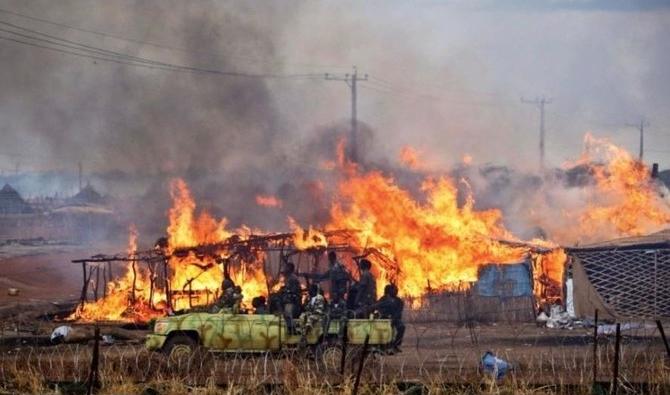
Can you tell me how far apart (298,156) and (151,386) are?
3003 centimetres

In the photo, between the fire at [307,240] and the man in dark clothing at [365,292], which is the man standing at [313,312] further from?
the fire at [307,240]

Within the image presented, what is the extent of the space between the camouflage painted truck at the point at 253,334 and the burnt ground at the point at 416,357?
11.5 inches

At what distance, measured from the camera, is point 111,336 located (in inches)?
808

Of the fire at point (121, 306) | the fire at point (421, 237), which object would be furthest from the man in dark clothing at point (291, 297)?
the fire at point (421, 237)

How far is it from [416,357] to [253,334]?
10.7ft

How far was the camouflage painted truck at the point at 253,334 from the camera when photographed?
16844 millimetres

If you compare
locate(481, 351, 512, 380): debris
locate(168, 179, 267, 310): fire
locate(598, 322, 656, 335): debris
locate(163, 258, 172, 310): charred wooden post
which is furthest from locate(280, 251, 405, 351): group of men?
locate(598, 322, 656, 335): debris

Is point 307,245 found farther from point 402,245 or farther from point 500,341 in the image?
point 500,341

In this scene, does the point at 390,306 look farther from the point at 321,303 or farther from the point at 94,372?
the point at 94,372

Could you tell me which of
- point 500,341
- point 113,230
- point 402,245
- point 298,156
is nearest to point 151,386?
point 500,341

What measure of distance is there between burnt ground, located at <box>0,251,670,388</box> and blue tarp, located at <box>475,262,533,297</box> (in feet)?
3.70

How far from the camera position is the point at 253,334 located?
17156 millimetres

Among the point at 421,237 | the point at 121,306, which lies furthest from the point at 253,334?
the point at 421,237

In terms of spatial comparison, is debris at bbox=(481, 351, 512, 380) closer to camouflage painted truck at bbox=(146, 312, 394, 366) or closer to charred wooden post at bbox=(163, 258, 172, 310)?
camouflage painted truck at bbox=(146, 312, 394, 366)
